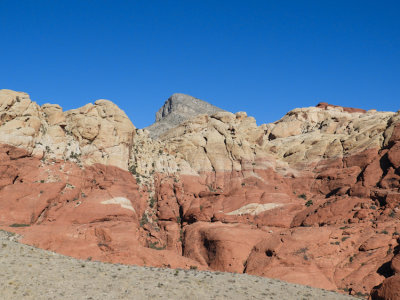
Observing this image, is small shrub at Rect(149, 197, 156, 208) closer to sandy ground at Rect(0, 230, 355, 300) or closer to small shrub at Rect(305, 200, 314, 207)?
small shrub at Rect(305, 200, 314, 207)

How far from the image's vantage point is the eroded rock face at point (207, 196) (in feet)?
121

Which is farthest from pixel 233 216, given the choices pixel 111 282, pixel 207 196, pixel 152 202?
pixel 111 282

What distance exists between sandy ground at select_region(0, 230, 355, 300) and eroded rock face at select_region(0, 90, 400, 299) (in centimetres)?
753

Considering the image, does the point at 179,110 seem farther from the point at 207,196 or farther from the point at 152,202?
the point at 152,202

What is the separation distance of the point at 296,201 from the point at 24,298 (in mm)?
36909

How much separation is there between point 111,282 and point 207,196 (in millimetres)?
28762

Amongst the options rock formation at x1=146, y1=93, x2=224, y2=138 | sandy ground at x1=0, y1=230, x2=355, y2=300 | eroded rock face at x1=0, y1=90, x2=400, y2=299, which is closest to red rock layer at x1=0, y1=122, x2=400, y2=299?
eroded rock face at x1=0, y1=90, x2=400, y2=299

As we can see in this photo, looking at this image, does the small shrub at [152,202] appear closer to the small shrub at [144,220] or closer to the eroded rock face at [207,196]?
the eroded rock face at [207,196]

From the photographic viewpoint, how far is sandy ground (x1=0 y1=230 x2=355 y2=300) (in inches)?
888

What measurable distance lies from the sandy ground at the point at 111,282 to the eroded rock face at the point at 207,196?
296 inches

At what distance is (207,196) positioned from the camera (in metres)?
52.6

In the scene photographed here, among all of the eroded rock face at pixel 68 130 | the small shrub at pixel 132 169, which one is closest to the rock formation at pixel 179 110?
the eroded rock face at pixel 68 130

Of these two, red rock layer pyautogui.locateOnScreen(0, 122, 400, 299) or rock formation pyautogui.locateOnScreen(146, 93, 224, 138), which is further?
rock formation pyautogui.locateOnScreen(146, 93, 224, 138)

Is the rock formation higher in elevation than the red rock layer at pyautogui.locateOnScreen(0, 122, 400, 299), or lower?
higher
